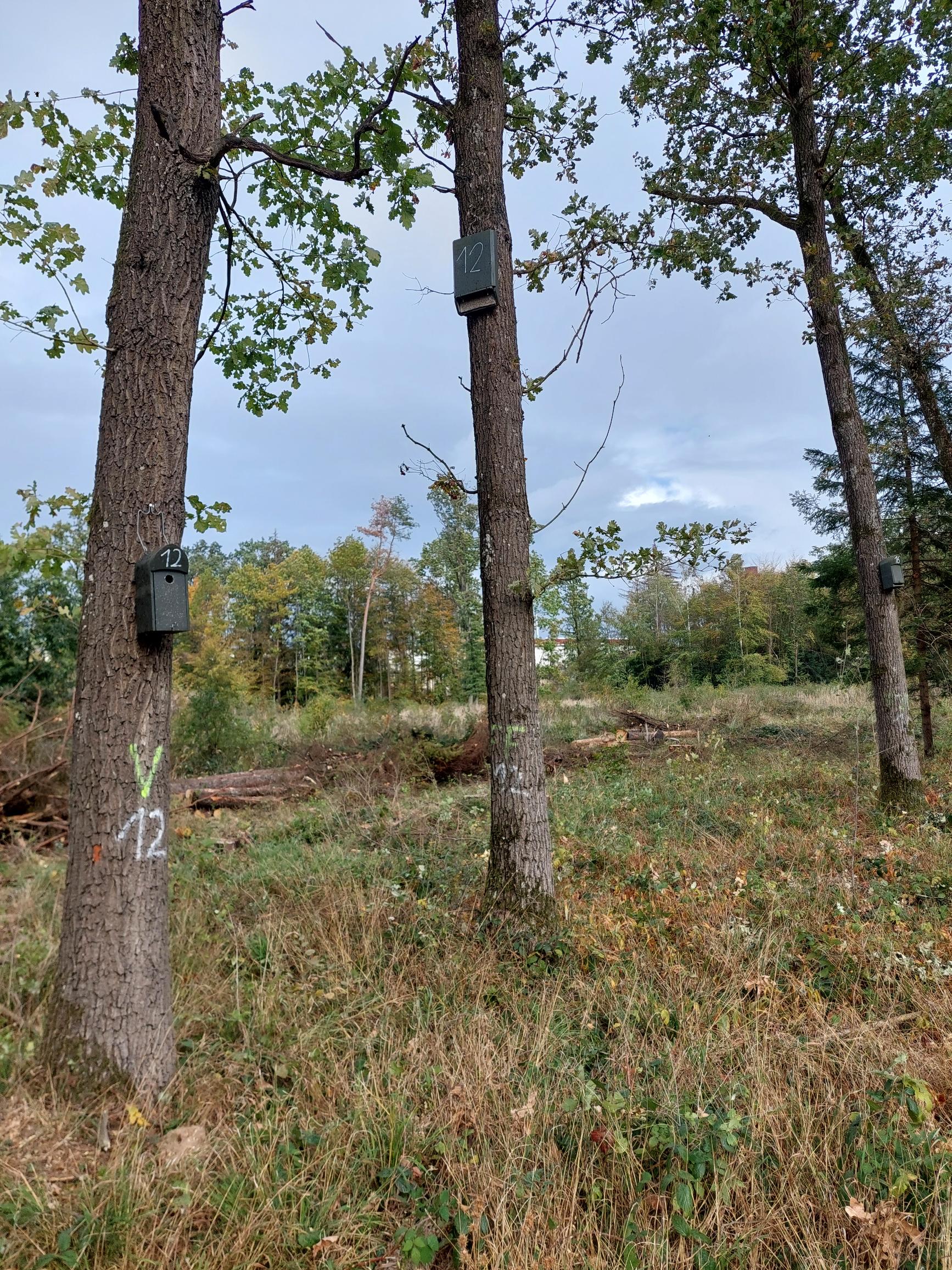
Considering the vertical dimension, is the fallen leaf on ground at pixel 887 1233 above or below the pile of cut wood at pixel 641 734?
below

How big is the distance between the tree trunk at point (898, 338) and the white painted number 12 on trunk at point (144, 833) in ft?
24.4

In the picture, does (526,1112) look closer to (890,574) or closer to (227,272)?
(227,272)

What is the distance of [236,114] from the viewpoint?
4.03m

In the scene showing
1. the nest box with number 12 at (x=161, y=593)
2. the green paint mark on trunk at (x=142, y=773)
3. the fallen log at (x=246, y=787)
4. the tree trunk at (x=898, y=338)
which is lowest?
the fallen log at (x=246, y=787)

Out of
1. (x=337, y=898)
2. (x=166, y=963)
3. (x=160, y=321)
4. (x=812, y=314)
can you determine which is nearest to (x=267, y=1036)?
(x=166, y=963)

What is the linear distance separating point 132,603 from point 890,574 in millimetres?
6507

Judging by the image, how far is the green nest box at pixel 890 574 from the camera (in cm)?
645

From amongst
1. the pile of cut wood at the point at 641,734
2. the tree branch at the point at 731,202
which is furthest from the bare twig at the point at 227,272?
the pile of cut wood at the point at 641,734

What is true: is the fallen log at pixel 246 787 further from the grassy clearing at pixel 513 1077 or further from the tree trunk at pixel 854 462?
the tree trunk at pixel 854 462

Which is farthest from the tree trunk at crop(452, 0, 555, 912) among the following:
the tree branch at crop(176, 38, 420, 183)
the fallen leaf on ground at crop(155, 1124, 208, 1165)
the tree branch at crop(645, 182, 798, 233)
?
the tree branch at crop(645, 182, 798, 233)

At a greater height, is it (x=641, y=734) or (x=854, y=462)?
(x=854, y=462)

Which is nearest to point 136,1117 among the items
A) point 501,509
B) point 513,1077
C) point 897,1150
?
point 513,1077

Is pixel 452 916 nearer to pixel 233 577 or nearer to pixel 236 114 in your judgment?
pixel 236 114

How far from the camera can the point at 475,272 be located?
12.7 feet
